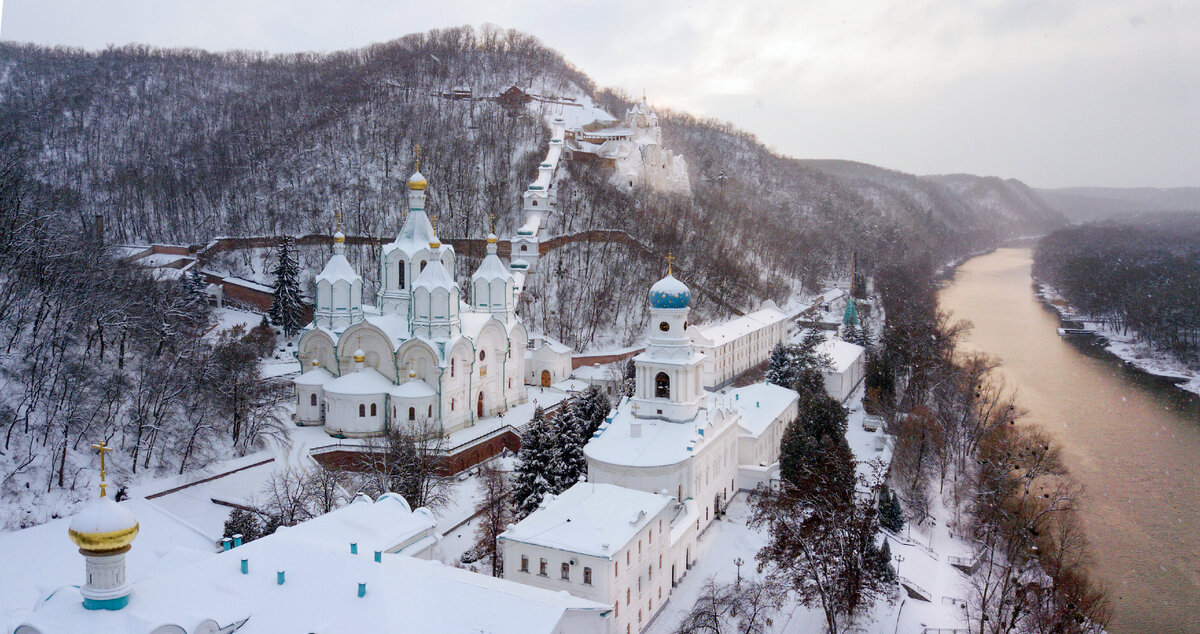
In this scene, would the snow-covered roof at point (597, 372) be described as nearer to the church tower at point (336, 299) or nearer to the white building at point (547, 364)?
the white building at point (547, 364)

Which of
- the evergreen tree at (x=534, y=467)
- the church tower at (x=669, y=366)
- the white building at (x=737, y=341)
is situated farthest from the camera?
the white building at (x=737, y=341)

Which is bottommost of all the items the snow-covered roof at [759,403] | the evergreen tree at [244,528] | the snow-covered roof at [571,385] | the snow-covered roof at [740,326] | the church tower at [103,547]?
the snow-covered roof at [571,385]

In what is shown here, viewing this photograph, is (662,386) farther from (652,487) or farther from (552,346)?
(552,346)

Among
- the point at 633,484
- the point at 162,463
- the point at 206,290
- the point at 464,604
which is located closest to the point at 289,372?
the point at 162,463

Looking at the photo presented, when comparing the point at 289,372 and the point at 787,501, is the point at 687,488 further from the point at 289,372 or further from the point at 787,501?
the point at 289,372

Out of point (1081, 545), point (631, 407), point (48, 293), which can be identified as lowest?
point (1081, 545)

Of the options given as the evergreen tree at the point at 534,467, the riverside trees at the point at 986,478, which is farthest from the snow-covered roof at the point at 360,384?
the riverside trees at the point at 986,478
